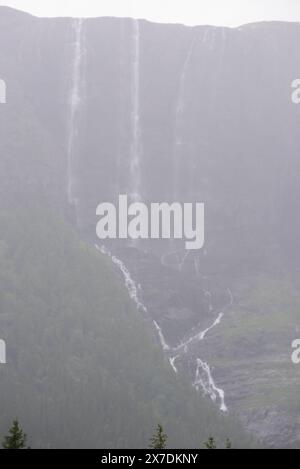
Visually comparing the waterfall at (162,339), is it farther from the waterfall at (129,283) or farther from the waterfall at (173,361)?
the waterfall at (173,361)

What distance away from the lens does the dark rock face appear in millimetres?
149875

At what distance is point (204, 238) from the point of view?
15538cm

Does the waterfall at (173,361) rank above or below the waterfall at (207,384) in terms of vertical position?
above

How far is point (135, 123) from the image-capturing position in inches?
6644

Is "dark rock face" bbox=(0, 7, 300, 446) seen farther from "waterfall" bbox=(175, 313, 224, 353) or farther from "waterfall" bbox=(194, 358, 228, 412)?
"waterfall" bbox=(194, 358, 228, 412)

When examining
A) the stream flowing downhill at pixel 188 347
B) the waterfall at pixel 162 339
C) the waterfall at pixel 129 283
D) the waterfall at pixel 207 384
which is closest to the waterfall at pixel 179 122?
the waterfall at pixel 129 283

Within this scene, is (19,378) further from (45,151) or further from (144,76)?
(144,76)
